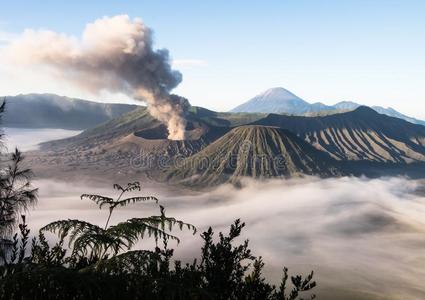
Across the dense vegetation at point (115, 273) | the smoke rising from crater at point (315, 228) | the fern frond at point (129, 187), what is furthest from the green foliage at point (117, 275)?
the smoke rising from crater at point (315, 228)

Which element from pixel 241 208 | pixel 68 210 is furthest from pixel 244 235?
pixel 68 210

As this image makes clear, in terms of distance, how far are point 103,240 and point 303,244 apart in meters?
127

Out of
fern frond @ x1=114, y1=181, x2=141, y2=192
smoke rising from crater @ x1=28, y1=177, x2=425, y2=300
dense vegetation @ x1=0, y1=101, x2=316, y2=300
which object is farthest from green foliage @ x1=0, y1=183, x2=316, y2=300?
smoke rising from crater @ x1=28, y1=177, x2=425, y2=300

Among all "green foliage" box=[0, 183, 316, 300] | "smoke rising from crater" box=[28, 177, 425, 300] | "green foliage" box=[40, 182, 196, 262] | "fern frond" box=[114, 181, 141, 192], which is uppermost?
"fern frond" box=[114, 181, 141, 192]

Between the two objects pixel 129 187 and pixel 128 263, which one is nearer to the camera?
pixel 128 263

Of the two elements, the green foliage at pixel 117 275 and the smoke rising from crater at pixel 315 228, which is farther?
the smoke rising from crater at pixel 315 228

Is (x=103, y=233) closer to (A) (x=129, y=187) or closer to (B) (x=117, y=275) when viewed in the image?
(B) (x=117, y=275)

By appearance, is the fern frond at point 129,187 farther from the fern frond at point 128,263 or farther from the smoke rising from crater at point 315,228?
the smoke rising from crater at point 315,228

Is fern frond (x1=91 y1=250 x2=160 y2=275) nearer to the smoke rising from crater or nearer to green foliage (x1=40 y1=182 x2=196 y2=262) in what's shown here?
green foliage (x1=40 y1=182 x2=196 y2=262)

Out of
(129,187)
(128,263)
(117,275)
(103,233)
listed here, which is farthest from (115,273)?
(129,187)

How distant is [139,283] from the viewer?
6.92 meters

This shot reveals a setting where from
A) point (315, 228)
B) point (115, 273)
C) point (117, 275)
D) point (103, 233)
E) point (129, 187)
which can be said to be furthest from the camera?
point (315, 228)

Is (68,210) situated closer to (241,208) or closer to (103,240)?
(241,208)

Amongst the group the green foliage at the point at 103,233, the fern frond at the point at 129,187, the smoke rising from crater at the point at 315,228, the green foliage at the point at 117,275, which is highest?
the fern frond at the point at 129,187
